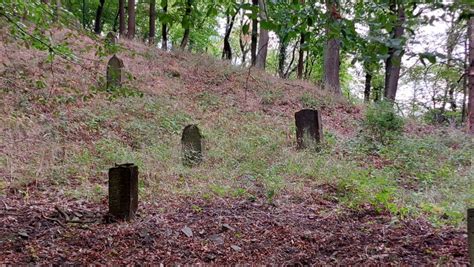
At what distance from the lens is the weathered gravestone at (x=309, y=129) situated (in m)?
7.95

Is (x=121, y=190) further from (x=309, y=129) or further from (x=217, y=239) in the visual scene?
(x=309, y=129)

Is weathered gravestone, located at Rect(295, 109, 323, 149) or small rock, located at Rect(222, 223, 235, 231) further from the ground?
weathered gravestone, located at Rect(295, 109, 323, 149)

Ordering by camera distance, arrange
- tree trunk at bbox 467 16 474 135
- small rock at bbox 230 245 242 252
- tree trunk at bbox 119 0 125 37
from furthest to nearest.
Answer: tree trunk at bbox 119 0 125 37
tree trunk at bbox 467 16 474 135
small rock at bbox 230 245 242 252

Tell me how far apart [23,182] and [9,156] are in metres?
1.13

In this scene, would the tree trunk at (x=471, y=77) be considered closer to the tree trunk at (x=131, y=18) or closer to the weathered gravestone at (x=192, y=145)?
the weathered gravestone at (x=192, y=145)

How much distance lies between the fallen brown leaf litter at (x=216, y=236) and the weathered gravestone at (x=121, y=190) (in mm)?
146

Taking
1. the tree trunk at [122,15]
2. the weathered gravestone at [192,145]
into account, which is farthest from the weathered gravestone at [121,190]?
the tree trunk at [122,15]

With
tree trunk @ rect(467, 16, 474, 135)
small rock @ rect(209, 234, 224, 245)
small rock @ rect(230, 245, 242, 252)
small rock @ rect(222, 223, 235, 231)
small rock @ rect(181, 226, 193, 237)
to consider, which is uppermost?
tree trunk @ rect(467, 16, 474, 135)

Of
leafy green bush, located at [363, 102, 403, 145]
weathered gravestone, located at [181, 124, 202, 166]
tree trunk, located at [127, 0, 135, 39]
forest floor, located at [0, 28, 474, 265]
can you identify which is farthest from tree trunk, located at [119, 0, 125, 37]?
leafy green bush, located at [363, 102, 403, 145]

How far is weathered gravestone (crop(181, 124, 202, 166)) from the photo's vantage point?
273 inches

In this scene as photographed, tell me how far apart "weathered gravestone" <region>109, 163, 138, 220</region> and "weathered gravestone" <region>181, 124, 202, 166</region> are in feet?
9.47

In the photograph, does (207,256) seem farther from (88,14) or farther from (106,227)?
(88,14)

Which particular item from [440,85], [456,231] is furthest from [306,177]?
[440,85]

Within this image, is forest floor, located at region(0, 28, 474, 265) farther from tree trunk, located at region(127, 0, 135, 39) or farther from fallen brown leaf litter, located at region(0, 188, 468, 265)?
tree trunk, located at region(127, 0, 135, 39)
